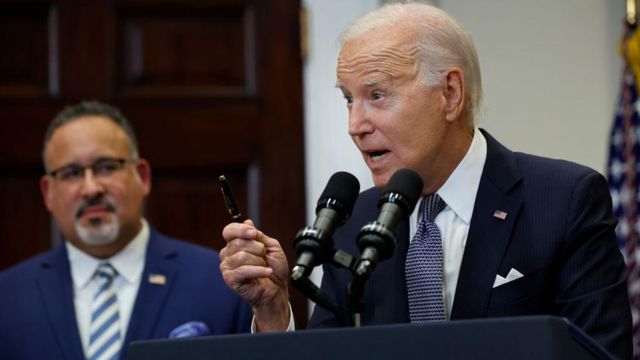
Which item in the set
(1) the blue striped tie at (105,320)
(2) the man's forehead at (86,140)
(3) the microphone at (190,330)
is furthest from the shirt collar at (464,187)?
(2) the man's forehead at (86,140)

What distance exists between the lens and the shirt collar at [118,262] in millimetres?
3730

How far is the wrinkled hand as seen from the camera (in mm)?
2299

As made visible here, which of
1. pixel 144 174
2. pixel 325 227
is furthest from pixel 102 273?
pixel 325 227

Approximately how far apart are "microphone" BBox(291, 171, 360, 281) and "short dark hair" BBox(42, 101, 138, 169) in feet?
6.33

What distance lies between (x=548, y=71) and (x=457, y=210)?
1.71 m

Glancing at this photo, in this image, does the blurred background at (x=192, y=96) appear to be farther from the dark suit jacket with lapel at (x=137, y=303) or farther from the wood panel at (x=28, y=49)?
the dark suit jacket with lapel at (x=137, y=303)

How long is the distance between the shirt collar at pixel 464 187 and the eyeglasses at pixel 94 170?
1.57 metres

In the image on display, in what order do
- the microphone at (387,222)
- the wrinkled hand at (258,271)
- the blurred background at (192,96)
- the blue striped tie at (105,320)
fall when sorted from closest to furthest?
the microphone at (387,222) < the wrinkled hand at (258,271) < the blue striped tie at (105,320) < the blurred background at (192,96)

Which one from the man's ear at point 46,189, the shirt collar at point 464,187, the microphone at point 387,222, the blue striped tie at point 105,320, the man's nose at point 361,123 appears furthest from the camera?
the man's ear at point 46,189

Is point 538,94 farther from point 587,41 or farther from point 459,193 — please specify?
point 459,193

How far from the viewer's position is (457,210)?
2.51m

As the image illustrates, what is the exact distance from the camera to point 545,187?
2457 mm

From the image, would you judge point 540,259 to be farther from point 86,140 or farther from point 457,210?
point 86,140

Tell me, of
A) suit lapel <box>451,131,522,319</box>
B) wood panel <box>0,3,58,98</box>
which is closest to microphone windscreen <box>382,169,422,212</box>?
suit lapel <box>451,131,522,319</box>
